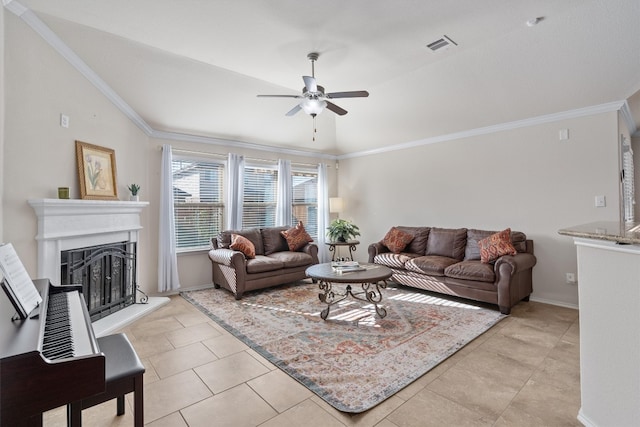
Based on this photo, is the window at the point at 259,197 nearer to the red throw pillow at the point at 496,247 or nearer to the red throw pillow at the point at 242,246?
the red throw pillow at the point at 242,246

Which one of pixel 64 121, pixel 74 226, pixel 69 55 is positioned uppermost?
pixel 69 55

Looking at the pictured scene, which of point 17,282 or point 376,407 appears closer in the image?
point 17,282

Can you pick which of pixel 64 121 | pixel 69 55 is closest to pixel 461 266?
pixel 64 121

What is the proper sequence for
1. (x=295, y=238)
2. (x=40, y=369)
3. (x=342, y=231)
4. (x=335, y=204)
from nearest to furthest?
(x=40, y=369) < (x=295, y=238) < (x=342, y=231) < (x=335, y=204)

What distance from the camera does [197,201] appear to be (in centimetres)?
506

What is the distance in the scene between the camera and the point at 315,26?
2.81 meters

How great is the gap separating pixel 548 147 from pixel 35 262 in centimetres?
577

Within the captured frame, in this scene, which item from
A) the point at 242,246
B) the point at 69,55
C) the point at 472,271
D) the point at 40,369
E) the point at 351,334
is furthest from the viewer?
the point at 242,246

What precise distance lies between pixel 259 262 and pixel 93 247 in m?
1.97

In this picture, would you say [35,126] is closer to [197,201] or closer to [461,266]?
[197,201]

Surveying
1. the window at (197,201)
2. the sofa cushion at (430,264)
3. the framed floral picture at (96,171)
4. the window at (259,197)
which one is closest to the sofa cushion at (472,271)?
the sofa cushion at (430,264)

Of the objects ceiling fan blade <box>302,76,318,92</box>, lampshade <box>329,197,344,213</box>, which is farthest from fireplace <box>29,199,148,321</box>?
lampshade <box>329,197,344,213</box>

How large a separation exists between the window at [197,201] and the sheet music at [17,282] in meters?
3.45

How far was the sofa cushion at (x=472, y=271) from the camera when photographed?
3717 millimetres
